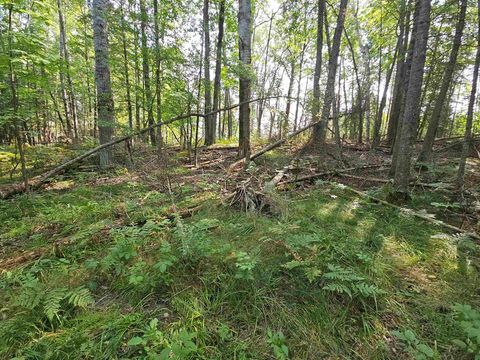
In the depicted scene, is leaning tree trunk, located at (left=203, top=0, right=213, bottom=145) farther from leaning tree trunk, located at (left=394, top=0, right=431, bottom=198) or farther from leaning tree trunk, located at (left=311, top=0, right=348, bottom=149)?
leaning tree trunk, located at (left=394, top=0, right=431, bottom=198)

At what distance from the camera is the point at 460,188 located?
395 centimetres

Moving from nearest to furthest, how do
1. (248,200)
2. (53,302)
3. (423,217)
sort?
(53,302) → (423,217) → (248,200)

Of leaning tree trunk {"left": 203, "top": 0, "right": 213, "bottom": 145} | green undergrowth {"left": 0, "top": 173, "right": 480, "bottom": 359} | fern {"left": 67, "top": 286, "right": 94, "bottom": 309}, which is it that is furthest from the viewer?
leaning tree trunk {"left": 203, "top": 0, "right": 213, "bottom": 145}

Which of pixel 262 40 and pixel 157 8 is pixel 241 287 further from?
pixel 262 40

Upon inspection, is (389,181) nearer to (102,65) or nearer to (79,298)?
(79,298)

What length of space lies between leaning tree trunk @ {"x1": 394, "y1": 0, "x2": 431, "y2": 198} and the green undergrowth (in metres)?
1.07

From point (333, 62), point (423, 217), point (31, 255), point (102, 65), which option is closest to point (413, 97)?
point (423, 217)

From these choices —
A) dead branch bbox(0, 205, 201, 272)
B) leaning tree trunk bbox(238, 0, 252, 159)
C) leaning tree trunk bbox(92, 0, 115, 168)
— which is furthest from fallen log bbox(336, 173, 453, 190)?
leaning tree trunk bbox(92, 0, 115, 168)

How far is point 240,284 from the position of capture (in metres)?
2.14

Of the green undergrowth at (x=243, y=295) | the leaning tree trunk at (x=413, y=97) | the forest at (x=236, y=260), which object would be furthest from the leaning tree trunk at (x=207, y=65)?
the green undergrowth at (x=243, y=295)

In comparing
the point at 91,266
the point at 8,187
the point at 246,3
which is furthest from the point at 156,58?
the point at 91,266

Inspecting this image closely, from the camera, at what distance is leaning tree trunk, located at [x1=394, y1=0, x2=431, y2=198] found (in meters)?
3.54

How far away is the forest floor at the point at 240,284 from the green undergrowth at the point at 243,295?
0.01 metres

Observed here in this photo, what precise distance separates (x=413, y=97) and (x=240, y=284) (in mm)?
3740
